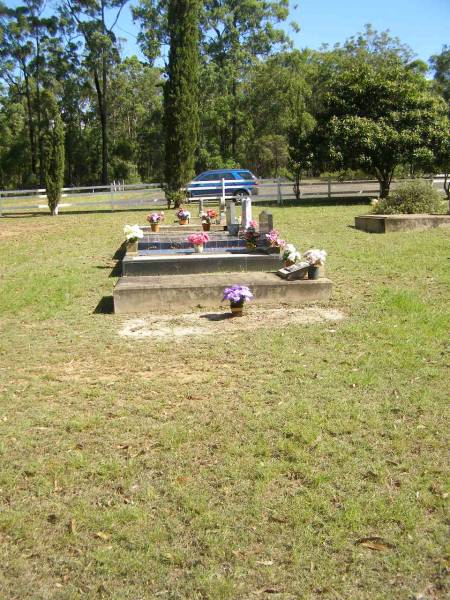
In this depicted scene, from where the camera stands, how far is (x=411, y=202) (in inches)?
599

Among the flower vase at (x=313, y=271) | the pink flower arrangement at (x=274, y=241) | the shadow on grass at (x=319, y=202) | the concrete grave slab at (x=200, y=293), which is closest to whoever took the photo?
the concrete grave slab at (x=200, y=293)

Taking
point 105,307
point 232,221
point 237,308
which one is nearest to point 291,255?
point 237,308

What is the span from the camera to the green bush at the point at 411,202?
15.2 meters

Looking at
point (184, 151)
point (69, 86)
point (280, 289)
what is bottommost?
point (280, 289)

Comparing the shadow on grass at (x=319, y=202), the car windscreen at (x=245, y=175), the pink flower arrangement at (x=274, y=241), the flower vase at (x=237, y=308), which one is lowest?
the flower vase at (x=237, y=308)

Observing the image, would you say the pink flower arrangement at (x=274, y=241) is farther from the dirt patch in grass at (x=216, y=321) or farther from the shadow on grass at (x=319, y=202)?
the shadow on grass at (x=319, y=202)

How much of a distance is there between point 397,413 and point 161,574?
2132mm

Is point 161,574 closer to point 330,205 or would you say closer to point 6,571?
point 6,571

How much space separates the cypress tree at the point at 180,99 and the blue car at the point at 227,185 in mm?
1813

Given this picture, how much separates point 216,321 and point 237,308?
0.98ft

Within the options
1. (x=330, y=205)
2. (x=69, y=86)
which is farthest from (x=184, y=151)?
(x=69, y=86)

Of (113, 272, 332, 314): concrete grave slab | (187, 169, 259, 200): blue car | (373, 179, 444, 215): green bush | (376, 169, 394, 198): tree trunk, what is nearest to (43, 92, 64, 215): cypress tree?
(187, 169, 259, 200): blue car

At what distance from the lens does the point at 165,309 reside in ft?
24.2

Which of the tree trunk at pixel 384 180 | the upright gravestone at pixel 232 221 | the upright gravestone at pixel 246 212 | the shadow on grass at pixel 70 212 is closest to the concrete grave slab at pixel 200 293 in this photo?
the upright gravestone at pixel 246 212
